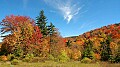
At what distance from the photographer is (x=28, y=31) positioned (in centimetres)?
5894

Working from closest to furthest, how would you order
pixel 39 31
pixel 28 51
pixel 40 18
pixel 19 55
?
1. pixel 19 55
2. pixel 28 51
3. pixel 39 31
4. pixel 40 18

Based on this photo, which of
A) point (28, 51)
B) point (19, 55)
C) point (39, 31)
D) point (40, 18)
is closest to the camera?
point (19, 55)

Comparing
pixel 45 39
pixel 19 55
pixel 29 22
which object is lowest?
pixel 19 55

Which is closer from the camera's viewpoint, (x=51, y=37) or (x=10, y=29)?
(x=10, y=29)

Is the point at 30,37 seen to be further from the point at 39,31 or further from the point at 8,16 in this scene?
the point at 8,16

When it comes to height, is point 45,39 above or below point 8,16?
below

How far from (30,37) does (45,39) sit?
18.6 feet

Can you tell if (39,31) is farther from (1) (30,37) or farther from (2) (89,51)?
(2) (89,51)

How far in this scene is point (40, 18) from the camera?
A: 68312 millimetres

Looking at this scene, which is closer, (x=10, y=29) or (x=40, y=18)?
(x=10, y=29)

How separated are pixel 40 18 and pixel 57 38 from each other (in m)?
8.65

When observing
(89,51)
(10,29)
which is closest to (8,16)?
(10,29)

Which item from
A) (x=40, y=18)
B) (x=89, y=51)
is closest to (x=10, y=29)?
(x=40, y=18)

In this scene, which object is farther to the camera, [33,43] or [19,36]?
[33,43]
